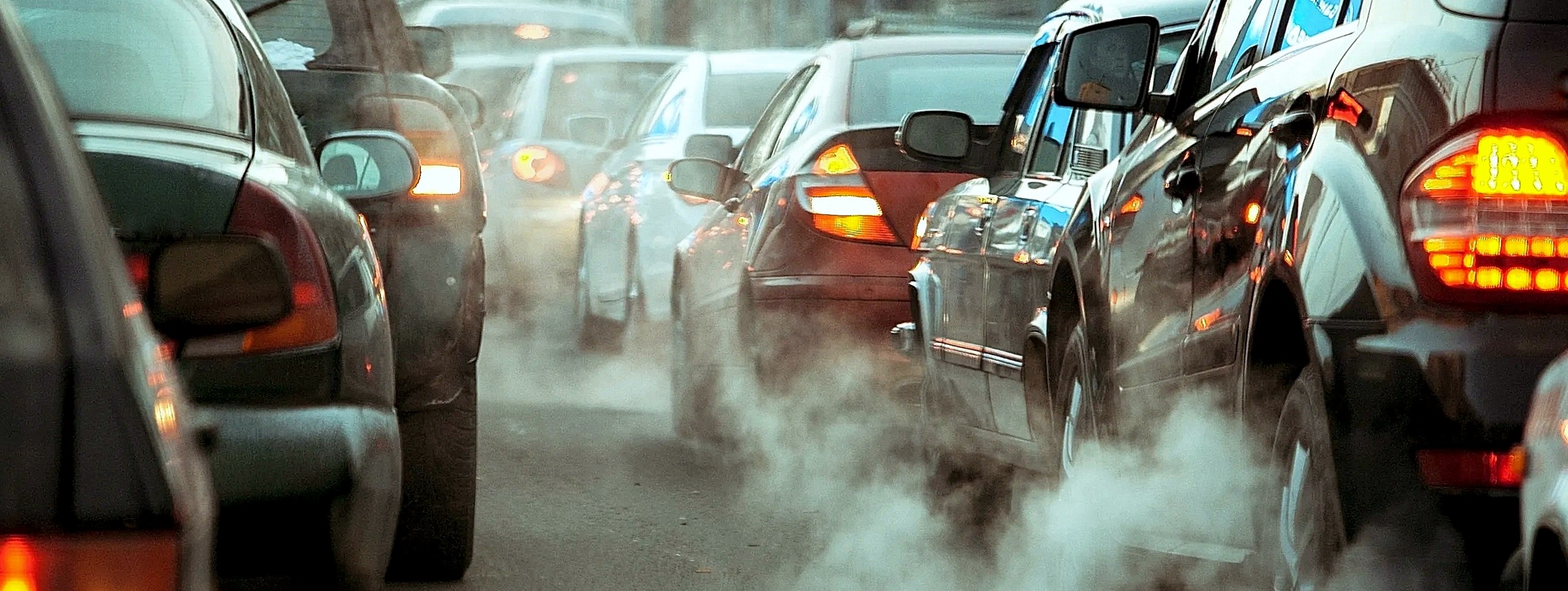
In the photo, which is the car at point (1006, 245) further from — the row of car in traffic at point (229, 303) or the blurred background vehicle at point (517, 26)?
the blurred background vehicle at point (517, 26)

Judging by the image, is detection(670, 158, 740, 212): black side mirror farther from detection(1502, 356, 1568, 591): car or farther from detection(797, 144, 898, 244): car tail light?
detection(1502, 356, 1568, 591): car

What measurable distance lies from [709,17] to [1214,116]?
27.8 m

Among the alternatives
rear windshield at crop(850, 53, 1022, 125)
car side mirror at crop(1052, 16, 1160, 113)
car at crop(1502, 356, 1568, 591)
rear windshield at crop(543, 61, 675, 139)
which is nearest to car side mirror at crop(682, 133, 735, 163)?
rear windshield at crop(850, 53, 1022, 125)

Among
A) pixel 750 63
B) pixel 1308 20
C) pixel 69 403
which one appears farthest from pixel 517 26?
pixel 69 403

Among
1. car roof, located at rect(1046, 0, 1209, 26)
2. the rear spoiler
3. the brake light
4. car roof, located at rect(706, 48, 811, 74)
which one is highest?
the brake light

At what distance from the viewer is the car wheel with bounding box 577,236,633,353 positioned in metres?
12.0

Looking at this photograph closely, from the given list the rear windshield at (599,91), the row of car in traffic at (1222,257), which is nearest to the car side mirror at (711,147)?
the row of car in traffic at (1222,257)

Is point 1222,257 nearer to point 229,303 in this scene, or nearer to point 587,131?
point 229,303

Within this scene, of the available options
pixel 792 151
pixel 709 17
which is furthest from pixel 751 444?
pixel 709 17

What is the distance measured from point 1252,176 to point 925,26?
9633mm

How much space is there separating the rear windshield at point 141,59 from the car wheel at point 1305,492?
1953 millimetres

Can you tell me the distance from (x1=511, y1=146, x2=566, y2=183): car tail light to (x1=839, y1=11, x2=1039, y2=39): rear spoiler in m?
1.72

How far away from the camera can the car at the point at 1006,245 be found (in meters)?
6.21

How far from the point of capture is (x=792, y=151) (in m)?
8.01
